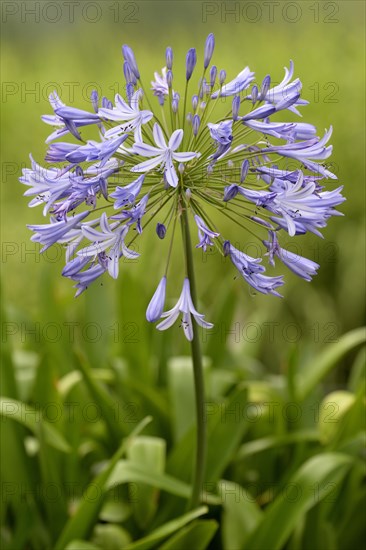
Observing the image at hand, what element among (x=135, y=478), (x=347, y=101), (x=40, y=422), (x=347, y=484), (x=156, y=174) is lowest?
(x=347, y=484)

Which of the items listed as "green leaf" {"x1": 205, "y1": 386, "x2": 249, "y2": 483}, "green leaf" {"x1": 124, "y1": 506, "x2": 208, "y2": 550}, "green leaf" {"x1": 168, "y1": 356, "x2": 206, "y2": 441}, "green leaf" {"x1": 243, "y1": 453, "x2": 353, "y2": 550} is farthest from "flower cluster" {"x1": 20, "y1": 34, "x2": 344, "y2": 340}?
"green leaf" {"x1": 168, "y1": 356, "x2": 206, "y2": 441}

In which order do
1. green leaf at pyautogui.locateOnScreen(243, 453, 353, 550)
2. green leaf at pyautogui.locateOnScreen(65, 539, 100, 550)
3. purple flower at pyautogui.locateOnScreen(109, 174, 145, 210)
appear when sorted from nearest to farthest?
purple flower at pyautogui.locateOnScreen(109, 174, 145, 210)
green leaf at pyautogui.locateOnScreen(65, 539, 100, 550)
green leaf at pyautogui.locateOnScreen(243, 453, 353, 550)

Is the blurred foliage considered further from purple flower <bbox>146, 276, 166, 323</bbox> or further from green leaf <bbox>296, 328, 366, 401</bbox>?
purple flower <bbox>146, 276, 166, 323</bbox>

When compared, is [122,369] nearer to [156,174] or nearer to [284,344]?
[156,174]

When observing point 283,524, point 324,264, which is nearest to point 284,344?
point 324,264

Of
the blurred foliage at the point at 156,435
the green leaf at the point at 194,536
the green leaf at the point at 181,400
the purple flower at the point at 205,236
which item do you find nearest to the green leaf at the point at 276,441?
the blurred foliage at the point at 156,435

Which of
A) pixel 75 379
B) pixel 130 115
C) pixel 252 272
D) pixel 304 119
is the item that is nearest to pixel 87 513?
pixel 75 379

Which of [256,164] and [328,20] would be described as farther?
[328,20]
